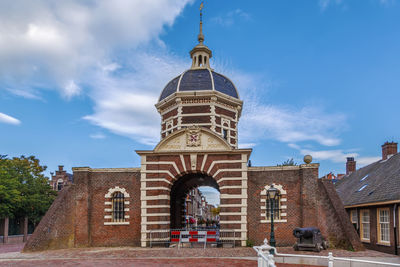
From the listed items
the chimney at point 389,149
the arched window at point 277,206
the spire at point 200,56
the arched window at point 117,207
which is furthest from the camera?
the spire at point 200,56

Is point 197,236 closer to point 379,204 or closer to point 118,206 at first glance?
point 118,206

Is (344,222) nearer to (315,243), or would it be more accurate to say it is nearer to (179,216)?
(315,243)

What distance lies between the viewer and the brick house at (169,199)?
2200 cm

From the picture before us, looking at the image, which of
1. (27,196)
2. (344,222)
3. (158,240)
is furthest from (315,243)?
(27,196)

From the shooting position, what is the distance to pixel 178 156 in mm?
23078

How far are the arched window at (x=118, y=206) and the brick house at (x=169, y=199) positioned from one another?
0.21ft

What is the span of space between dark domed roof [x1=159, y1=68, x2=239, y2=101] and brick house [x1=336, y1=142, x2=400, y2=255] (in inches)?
452

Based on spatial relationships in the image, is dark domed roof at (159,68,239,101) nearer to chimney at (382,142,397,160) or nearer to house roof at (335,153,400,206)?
house roof at (335,153,400,206)

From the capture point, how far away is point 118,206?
23.7m

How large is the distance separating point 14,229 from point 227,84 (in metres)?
24.1

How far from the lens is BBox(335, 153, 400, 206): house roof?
20047 millimetres

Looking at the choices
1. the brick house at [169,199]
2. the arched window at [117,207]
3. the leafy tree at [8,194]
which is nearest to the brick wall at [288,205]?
the brick house at [169,199]

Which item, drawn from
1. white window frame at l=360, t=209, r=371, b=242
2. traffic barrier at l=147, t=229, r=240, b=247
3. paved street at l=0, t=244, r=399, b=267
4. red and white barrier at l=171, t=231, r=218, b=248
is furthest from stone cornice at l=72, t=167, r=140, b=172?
white window frame at l=360, t=209, r=371, b=242

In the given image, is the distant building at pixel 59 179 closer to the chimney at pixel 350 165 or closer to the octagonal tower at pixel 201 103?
the octagonal tower at pixel 201 103
